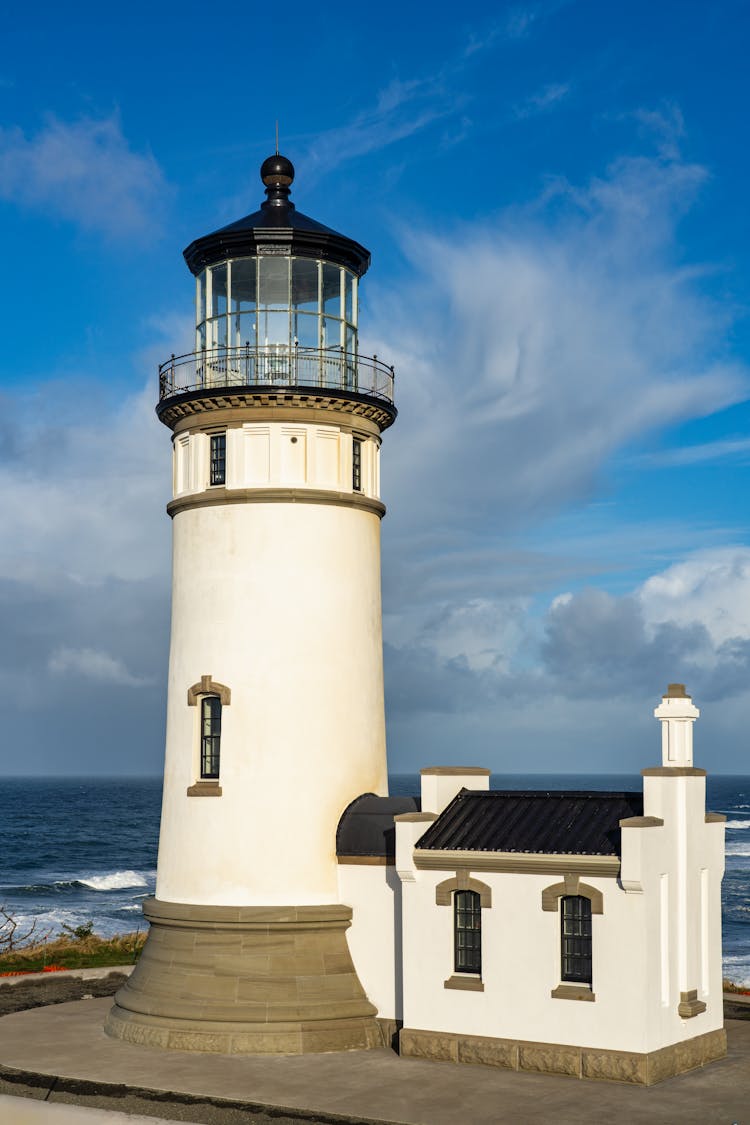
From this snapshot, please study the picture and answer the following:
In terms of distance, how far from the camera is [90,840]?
97.3 m

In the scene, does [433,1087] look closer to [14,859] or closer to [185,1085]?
[185,1085]

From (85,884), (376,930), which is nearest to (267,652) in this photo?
(376,930)

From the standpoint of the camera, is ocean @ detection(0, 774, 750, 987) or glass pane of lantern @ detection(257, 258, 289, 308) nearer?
glass pane of lantern @ detection(257, 258, 289, 308)

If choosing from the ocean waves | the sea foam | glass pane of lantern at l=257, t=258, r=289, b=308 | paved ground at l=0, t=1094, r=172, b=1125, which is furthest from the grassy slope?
the sea foam

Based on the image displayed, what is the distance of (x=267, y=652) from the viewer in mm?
22844

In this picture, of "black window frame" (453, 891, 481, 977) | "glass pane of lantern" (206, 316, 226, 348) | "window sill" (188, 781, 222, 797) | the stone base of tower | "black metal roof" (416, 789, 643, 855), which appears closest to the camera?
"black metal roof" (416, 789, 643, 855)

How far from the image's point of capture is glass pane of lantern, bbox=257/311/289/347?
23625mm

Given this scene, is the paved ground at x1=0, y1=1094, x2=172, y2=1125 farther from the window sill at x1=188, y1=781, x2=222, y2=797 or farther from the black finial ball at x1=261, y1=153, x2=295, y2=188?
the black finial ball at x1=261, y1=153, x2=295, y2=188

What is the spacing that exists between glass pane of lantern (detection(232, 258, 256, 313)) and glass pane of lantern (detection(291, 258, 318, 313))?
69cm

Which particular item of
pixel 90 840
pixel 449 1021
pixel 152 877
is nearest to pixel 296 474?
pixel 449 1021

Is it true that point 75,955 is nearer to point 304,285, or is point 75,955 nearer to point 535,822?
point 535,822

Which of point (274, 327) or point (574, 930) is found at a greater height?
point (274, 327)

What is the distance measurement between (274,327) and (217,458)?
7.94 feet

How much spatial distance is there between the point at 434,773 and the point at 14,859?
66704 millimetres
